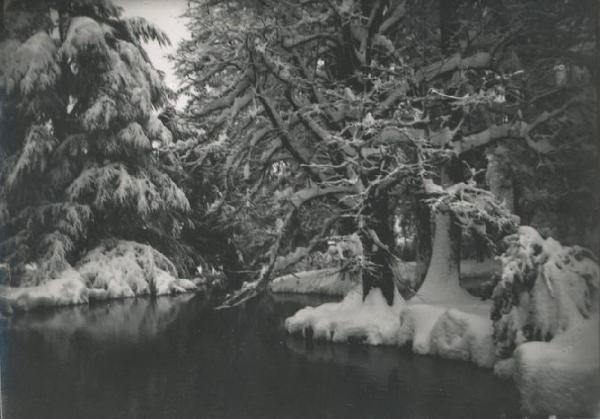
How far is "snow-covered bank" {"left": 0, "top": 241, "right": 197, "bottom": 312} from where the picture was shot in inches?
472

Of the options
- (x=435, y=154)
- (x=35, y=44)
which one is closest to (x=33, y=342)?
(x=35, y=44)

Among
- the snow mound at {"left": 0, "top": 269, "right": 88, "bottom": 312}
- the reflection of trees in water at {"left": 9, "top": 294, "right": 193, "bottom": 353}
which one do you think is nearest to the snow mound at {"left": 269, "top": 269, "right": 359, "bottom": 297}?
the reflection of trees in water at {"left": 9, "top": 294, "right": 193, "bottom": 353}

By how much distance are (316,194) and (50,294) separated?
253 inches

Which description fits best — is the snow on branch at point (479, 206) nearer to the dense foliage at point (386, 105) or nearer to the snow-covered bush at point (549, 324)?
the dense foliage at point (386, 105)

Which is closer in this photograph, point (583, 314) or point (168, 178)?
point (583, 314)

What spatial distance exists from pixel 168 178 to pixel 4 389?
24.9 feet

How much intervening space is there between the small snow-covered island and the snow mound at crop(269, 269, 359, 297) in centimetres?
502

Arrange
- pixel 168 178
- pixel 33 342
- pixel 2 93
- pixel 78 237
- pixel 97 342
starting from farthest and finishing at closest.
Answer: pixel 168 178 < pixel 78 237 < pixel 97 342 < pixel 33 342 < pixel 2 93

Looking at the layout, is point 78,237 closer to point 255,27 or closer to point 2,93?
point 2,93

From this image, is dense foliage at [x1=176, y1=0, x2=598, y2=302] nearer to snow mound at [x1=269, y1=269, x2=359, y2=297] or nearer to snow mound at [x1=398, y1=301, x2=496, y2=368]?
snow mound at [x1=398, y1=301, x2=496, y2=368]

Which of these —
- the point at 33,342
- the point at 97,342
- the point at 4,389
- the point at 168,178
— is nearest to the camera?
the point at 4,389

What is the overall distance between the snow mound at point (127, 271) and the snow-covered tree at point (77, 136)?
1.17 feet

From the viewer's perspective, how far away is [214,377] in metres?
8.24

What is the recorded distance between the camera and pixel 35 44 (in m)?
9.28
